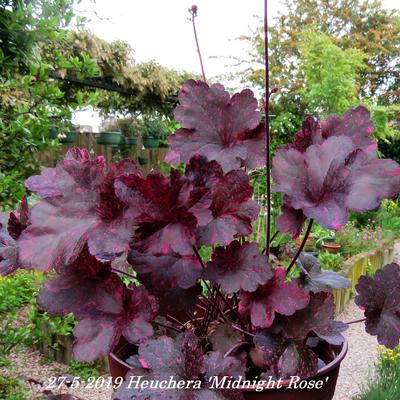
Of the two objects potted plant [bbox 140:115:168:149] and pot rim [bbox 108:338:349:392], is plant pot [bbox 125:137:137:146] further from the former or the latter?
pot rim [bbox 108:338:349:392]

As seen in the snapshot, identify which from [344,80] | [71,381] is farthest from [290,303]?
[344,80]

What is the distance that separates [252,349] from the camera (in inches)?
30.7

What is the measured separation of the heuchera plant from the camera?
576mm

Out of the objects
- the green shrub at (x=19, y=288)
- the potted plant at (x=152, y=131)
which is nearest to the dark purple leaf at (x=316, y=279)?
the green shrub at (x=19, y=288)

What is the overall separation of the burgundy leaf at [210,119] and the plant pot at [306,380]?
35 cm

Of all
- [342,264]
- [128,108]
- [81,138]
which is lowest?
[342,264]

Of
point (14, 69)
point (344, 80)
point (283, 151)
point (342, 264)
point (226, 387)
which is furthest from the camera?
point (344, 80)

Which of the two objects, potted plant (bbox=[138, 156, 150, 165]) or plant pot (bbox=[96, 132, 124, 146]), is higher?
plant pot (bbox=[96, 132, 124, 146])

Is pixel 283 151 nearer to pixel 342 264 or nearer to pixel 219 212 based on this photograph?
pixel 219 212

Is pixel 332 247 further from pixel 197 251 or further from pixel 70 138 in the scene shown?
pixel 197 251

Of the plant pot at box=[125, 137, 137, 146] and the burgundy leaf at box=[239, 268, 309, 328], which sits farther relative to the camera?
the plant pot at box=[125, 137, 137, 146]

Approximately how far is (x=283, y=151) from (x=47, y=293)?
0.40 metres

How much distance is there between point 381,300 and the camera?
825mm

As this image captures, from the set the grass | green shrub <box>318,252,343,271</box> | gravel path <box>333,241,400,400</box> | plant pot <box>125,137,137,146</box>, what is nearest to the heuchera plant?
the grass
